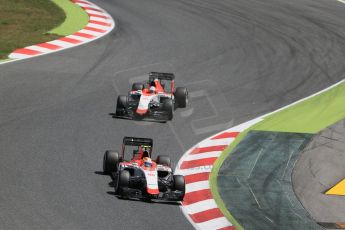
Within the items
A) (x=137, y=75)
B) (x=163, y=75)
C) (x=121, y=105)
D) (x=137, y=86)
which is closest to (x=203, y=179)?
(x=121, y=105)

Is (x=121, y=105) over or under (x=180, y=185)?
under

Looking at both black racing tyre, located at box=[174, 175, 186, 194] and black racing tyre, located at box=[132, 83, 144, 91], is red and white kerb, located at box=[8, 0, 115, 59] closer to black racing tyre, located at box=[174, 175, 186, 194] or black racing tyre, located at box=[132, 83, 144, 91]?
black racing tyre, located at box=[132, 83, 144, 91]

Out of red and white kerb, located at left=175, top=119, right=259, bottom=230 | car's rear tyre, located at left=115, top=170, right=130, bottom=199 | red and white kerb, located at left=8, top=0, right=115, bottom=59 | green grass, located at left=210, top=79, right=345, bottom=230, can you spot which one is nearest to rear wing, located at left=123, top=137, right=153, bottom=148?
red and white kerb, located at left=175, top=119, right=259, bottom=230

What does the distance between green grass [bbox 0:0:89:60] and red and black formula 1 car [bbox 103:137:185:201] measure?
35.4ft

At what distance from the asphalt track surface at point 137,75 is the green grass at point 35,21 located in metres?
1.63

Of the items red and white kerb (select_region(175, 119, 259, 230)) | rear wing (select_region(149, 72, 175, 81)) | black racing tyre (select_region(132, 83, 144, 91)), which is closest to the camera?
red and white kerb (select_region(175, 119, 259, 230))

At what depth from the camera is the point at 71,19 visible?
113 ft

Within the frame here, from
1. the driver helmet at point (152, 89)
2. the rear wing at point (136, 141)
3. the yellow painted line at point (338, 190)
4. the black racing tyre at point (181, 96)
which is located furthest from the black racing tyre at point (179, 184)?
the black racing tyre at point (181, 96)

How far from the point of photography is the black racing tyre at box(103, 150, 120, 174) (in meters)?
19.2

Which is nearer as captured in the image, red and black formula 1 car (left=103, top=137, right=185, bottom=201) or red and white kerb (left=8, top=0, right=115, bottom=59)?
red and black formula 1 car (left=103, top=137, right=185, bottom=201)

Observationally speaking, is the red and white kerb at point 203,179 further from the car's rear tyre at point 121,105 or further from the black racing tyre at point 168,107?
the car's rear tyre at point 121,105

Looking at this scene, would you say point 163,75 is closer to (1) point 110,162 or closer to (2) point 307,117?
(2) point 307,117

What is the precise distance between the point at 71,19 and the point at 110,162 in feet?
53.5

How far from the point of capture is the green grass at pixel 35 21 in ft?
102
